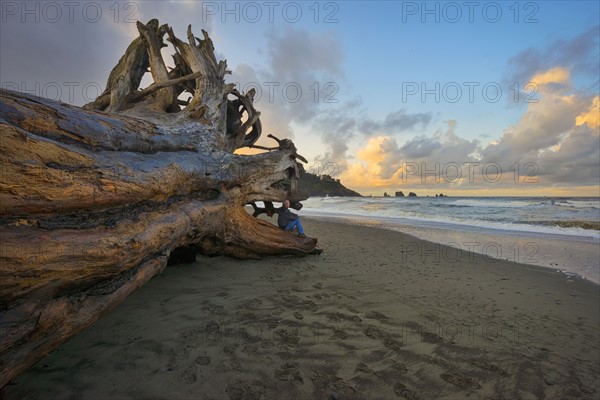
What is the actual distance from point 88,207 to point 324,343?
2.54 m

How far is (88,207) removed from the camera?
8.19 feet

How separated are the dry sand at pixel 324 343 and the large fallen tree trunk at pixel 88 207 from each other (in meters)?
0.59

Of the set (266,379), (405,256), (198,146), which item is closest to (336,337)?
(266,379)

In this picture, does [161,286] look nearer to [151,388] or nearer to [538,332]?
[151,388]

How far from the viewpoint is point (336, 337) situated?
3.28 meters

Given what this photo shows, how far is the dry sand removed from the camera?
97.0 inches

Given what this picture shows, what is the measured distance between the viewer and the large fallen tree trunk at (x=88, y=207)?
194cm

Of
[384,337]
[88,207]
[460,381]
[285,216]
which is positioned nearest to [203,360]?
[88,207]

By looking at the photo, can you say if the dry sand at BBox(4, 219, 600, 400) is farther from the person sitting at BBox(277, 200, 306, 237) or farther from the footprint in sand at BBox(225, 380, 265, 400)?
the person sitting at BBox(277, 200, 306, 237)

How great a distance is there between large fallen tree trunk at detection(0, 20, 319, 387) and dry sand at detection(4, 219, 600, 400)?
23.3 inches

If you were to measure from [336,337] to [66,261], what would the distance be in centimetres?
257

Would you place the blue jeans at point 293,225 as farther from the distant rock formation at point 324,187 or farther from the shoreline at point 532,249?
the distant rock formation at point 324,187

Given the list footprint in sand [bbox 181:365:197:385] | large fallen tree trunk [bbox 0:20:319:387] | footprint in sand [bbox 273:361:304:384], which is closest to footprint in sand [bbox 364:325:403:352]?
footprint in sand [bbox 273:361:304:384]

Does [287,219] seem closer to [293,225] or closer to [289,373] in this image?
[293,225]
